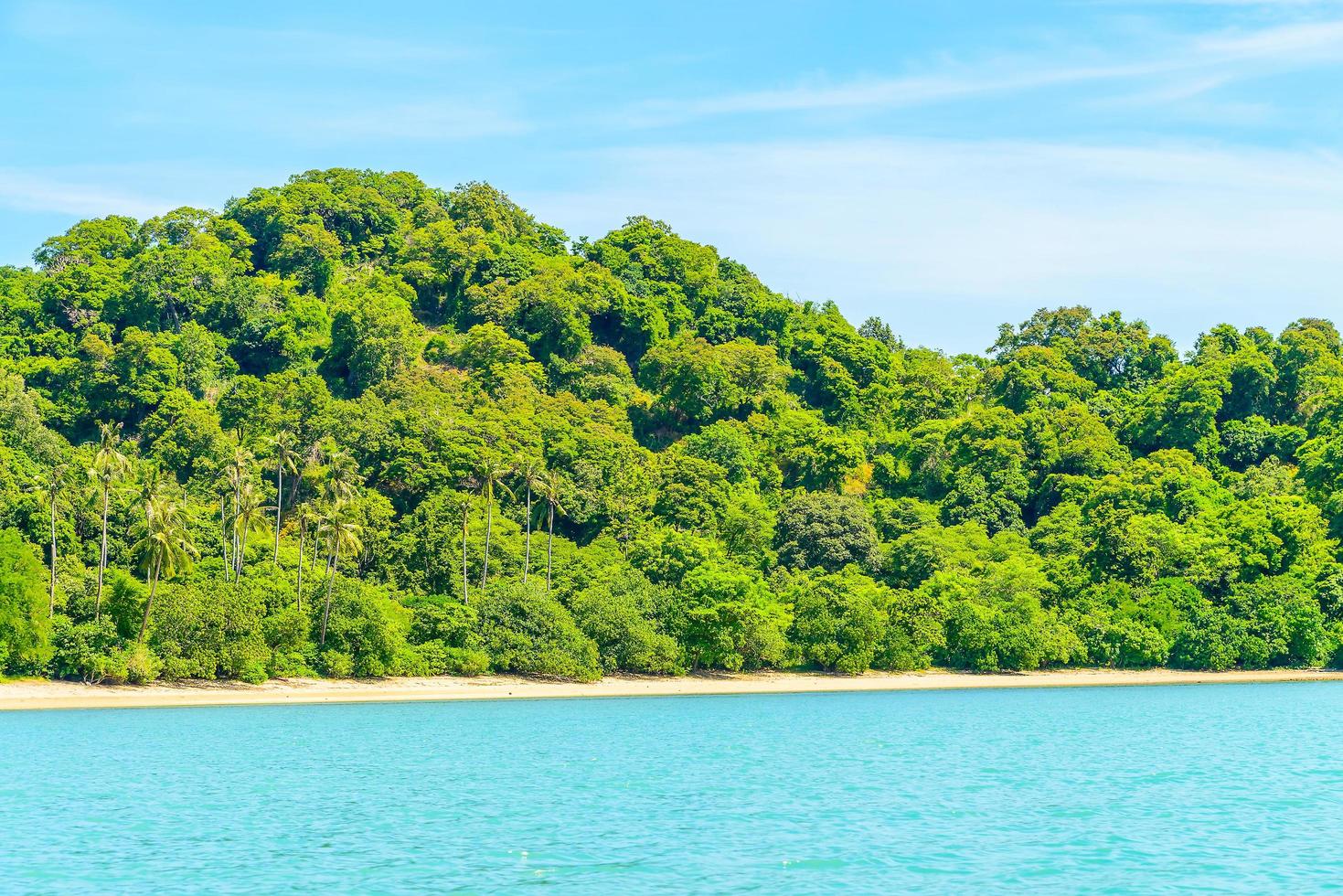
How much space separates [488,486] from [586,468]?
49.5ft

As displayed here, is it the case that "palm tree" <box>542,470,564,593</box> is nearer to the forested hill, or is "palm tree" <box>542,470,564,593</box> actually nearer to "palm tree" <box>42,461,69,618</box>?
the forested hill

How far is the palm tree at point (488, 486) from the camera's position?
8262 centimetres

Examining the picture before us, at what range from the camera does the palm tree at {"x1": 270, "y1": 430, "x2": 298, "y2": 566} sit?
82.6 meters

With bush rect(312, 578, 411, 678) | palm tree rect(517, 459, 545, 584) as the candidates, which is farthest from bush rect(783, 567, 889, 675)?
bush rect(312, 578, 411, 678)

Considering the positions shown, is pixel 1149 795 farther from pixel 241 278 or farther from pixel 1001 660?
pixel 241 278

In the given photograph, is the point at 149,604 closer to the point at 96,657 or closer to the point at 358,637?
the point at 96,657

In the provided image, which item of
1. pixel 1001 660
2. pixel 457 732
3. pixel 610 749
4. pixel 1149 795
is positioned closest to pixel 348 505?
pixel 457 732

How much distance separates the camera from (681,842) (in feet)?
99.1

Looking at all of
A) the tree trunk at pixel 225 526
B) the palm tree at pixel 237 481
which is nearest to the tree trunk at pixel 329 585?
the palm tree at pixel 237 481

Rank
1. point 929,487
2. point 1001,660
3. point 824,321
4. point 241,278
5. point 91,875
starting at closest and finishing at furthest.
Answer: point 91,875
point 1001,660
point 929,487
point 241,278
point 824,321

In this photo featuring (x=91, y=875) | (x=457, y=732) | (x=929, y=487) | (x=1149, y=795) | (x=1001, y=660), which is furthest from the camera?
(x=929, y=487)

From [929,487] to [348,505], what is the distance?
171 feet

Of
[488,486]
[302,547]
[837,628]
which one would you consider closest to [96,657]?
[302,547]

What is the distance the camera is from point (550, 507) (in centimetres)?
9169
